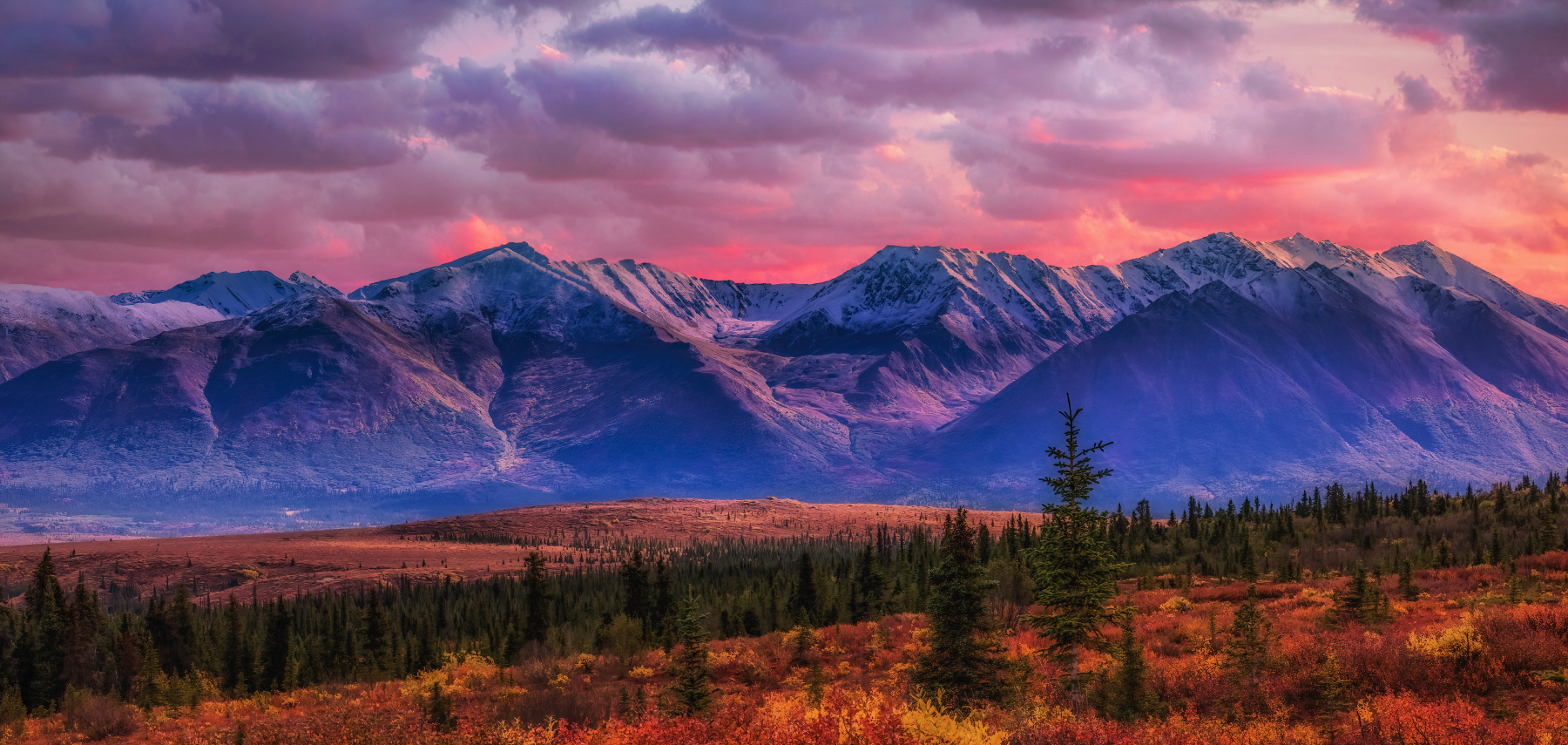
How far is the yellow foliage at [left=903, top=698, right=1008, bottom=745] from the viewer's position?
16.7 metres

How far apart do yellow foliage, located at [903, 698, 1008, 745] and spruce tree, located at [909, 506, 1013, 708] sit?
1660 cm

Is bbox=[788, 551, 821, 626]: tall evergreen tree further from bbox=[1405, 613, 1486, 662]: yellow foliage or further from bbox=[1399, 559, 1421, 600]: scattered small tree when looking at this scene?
bbox=[1405, 613, 1486, 662]: yellow foliage

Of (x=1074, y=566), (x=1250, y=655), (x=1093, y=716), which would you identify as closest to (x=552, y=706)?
(x=1074, y=566)

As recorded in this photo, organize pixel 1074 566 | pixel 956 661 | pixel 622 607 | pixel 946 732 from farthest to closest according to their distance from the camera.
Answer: pixel 622 607, pixel 956 661, pixel 1074 566, pixel 946 732

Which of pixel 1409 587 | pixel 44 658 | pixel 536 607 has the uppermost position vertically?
pixel 1409 587

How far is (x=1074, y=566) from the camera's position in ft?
110

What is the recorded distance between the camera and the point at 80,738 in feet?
115

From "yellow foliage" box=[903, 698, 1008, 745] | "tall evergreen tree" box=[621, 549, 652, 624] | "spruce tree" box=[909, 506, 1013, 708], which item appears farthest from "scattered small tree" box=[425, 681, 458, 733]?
"tall evergreen tree" box=[621, 549, 652, 624]

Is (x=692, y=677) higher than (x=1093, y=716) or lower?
lower

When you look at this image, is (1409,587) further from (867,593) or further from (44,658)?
(44,658)

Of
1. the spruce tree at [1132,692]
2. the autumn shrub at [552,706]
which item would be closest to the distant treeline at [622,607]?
the autumn shrub at [552,706]

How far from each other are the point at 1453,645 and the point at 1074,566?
10.4 m

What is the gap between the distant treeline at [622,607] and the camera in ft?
249

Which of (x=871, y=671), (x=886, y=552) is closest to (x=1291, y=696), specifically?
(x=871, y=671)
